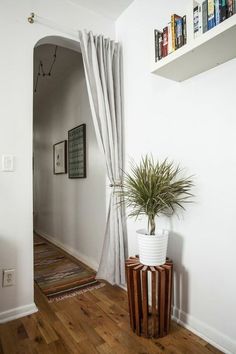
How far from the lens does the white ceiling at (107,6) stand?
81.9 inches

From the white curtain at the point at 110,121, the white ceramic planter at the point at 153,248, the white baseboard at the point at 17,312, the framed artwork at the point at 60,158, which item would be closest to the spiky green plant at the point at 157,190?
the white ceramic planter at the point at 153,248

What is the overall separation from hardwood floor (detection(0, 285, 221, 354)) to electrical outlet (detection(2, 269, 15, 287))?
0.90 feet

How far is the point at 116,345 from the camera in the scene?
1492 millimetres

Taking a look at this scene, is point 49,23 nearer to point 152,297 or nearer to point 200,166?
point 200,166

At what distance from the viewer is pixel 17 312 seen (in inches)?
70.7

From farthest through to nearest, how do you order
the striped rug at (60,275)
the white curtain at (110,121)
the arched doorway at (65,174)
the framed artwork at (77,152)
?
the framed artwork at (77,152)
the arched doorway at (65,174)
the striped rug at (60,275)
the white curtain at (110,121)

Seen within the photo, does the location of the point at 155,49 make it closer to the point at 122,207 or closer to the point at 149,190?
the point at 149,190

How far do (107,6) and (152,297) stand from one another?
7.88ft

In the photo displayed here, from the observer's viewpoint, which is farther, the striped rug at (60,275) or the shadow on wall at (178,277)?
the striped rug at (60,275)

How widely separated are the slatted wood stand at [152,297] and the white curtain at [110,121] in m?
0.56

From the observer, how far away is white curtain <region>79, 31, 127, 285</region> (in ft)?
6.68

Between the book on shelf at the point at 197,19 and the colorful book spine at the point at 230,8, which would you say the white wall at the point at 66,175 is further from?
the colorful book spine at the point at 230,8

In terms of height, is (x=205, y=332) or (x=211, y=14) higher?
(x=211, y=14)

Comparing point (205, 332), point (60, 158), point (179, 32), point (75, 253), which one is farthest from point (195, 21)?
point (75, 253)
